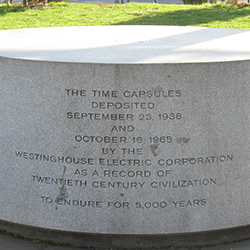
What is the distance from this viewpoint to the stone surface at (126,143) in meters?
3.27

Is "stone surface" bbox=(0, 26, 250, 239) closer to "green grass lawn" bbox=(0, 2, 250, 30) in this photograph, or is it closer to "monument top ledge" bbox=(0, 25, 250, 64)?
"monument top ledge" bbox=(0, 25, 250, 64)

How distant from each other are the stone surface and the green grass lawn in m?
8.71

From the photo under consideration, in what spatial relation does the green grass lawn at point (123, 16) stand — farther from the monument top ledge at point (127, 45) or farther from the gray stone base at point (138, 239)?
the gray stone base at point (138, 239)

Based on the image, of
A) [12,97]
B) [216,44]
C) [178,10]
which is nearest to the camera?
[12,97]

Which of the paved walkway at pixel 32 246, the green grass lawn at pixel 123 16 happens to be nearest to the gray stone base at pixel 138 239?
the paved walkway at pixel 32 246

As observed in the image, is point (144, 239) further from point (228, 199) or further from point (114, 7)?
point (114, 7)

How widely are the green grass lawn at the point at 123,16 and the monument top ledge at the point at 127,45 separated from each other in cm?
635

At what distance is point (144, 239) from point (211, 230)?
60cm

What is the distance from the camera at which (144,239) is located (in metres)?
3.54

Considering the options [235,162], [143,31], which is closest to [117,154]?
[235,162]

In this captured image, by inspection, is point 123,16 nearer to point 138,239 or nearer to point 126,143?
point 126,143

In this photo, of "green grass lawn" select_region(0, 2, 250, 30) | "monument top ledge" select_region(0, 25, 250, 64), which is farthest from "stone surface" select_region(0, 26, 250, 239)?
"green grass lawn" select_region(0, 2, 250, 30)

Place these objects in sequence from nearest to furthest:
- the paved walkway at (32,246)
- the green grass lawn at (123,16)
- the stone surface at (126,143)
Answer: the stone surface at (126,143) < the paved walkway at (32,246) < the green grass lawn at (123,16)

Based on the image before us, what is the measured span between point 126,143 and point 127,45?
1.61 meters
